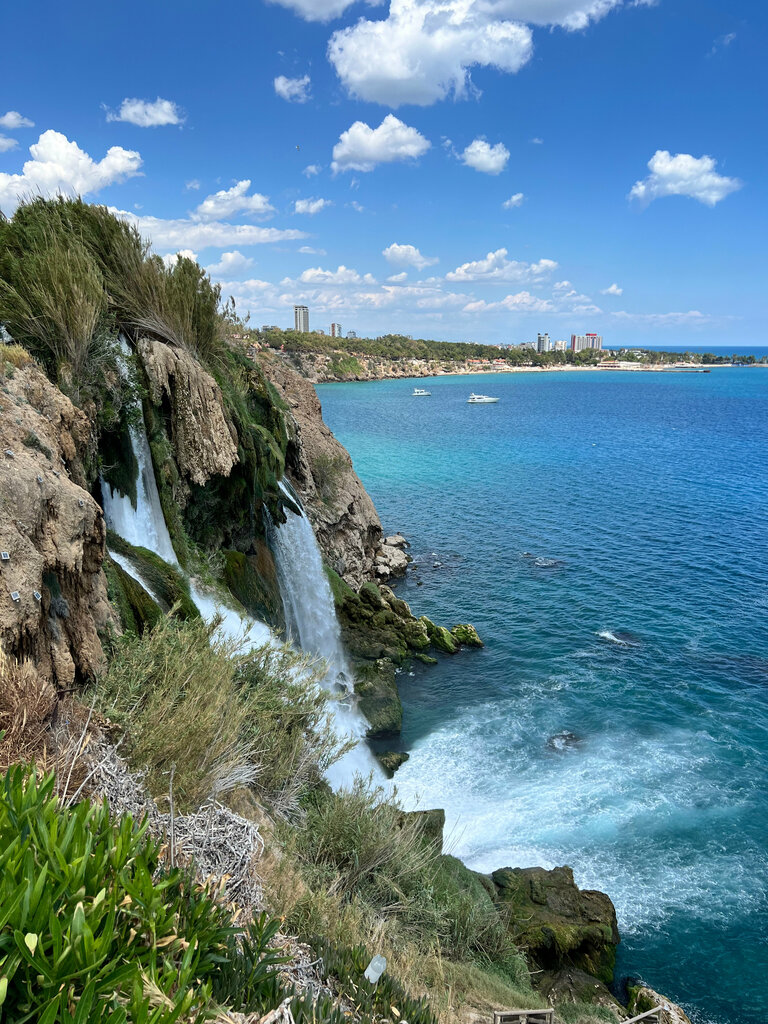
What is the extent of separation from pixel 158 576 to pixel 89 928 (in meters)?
8.69

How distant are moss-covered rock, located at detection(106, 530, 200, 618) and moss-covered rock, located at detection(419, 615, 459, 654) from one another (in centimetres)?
1289

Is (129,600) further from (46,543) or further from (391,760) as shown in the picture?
(391,760)

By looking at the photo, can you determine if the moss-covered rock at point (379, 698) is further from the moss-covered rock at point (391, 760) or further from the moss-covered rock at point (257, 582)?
the moss-covered rock at point (257, 582)

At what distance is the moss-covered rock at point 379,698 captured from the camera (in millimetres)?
17641

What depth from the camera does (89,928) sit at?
2.66 meters

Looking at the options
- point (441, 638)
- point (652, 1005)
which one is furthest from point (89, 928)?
point (441, 638)

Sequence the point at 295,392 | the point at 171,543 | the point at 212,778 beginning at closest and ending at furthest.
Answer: the point at 212,778 < the point at 171,543 < the point at 295,392

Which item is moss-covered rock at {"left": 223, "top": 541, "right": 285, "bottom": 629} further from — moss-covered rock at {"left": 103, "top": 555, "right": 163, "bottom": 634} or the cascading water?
moss-covered rock at {"left": 103, "top": 555, "right": 163, "bottom": 634}

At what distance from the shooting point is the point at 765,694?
18953mm

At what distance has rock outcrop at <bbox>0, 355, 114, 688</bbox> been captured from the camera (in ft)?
20.9

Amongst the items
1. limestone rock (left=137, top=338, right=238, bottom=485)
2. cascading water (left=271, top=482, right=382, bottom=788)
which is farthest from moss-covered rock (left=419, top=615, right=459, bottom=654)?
limestone rock (left=137, top=338, right=238, bottom=485)

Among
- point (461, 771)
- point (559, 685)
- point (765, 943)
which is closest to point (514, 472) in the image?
point (559, 685)

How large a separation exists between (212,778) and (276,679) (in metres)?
3.11

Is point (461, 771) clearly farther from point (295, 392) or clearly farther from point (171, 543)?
point (295, 392)
